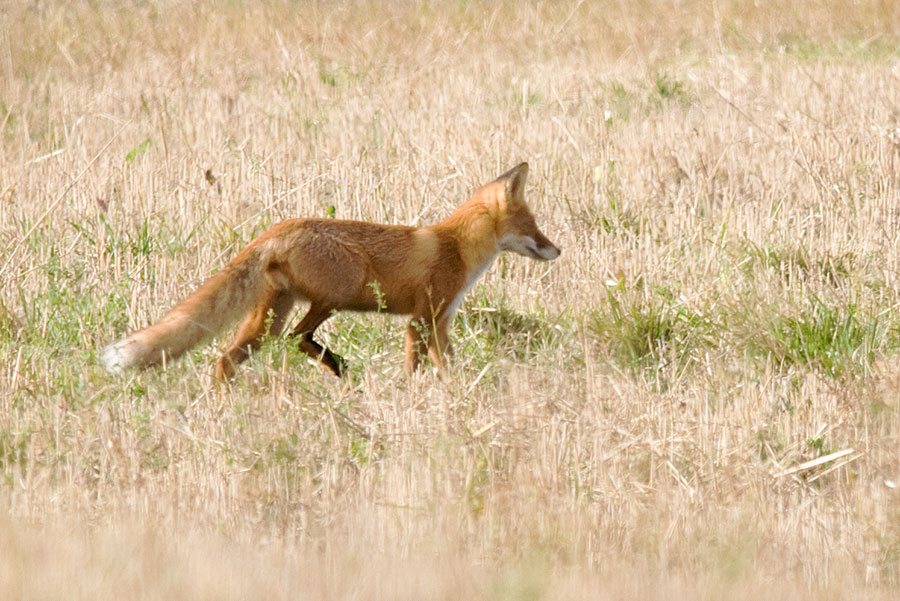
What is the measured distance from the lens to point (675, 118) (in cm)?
914

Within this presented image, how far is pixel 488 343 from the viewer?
5473mm

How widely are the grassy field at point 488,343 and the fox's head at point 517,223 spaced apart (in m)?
0.35

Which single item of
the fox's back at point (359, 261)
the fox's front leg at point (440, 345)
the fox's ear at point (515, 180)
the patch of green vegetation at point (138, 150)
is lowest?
the fox's front leg at point (440, 345)

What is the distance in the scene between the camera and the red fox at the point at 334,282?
4.77 m

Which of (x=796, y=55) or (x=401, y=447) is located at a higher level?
(x=796, y=55)

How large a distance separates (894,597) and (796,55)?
29.7 feet

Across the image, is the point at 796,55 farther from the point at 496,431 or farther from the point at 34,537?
the point at 34,537

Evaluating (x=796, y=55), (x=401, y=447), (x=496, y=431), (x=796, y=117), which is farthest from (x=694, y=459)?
(x=796, y=55)

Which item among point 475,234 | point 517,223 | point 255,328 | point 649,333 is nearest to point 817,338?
point 649,333

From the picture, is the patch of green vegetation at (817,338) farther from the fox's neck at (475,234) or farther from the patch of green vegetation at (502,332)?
the fox's neck at (475,234)

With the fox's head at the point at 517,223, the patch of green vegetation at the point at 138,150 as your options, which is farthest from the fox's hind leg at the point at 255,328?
the patch of green vegetation at the point at 138,150

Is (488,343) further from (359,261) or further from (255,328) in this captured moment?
(255,328)

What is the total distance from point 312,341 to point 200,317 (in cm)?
53

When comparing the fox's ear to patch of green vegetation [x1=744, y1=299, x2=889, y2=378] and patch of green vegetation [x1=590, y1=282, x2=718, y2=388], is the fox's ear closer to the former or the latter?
patch of green vegetation [x1=590, y1=282, x2=718, y2=388]
